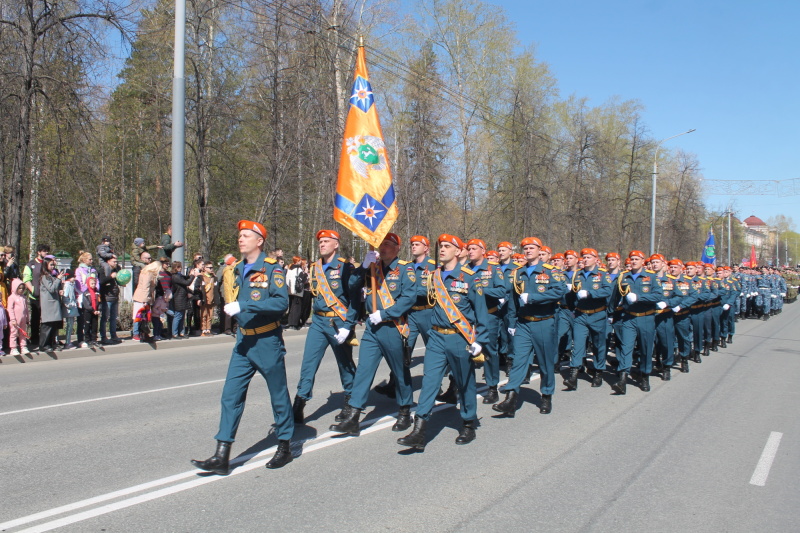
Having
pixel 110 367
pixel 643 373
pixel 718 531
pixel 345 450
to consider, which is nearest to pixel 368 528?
pixel 345 450

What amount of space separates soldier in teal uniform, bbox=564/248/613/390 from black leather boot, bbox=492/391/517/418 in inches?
79.5

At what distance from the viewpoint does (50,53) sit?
572 inches

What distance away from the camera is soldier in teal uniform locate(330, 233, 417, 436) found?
20.4ft

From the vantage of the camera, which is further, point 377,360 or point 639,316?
point 639,316

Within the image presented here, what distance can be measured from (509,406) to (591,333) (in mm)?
2655

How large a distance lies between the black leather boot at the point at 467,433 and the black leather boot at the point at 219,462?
7.30 ft

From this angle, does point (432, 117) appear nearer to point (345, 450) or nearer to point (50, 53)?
point (50, 53)

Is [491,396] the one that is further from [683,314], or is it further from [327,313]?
[683,314]

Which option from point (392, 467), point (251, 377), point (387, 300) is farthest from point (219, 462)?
point (387, 300)

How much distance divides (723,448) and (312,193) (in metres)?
20.7

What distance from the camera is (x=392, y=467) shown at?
528 cm

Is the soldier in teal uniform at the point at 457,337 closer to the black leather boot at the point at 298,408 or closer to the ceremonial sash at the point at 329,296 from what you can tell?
the ceremonial sash at the point at 329,296

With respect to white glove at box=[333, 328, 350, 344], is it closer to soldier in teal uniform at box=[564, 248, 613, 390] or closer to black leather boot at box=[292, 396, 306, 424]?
black leather boot at box=[292, 396, 306, 424]

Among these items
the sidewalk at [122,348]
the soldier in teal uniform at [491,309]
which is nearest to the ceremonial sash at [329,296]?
the soldier in teal uniform at [491,309]
